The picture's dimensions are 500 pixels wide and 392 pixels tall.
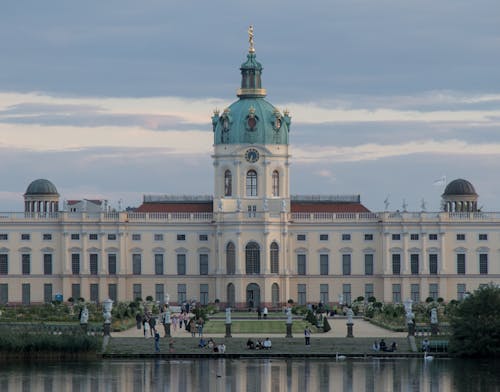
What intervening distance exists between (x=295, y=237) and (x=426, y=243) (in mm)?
10193

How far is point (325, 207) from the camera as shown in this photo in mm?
159500

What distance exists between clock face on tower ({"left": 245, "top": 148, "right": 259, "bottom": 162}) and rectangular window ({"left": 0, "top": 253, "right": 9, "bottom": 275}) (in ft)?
66.1

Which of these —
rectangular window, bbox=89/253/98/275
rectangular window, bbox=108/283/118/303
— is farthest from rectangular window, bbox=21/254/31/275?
rectangular window, bbox=108/283/118/303

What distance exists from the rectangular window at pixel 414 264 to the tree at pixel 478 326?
51.6m

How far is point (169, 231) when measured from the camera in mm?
156375

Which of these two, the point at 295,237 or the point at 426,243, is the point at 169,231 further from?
the point at 426,243

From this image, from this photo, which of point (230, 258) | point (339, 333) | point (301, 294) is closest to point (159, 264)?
point (230, 258)

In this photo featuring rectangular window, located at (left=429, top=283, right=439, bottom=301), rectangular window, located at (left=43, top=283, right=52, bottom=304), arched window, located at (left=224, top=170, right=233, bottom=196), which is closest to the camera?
rectangular window, located at (left=429, top=283, right=439, bottom=301)

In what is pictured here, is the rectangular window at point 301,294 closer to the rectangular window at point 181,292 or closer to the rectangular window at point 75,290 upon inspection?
the rectangular window at point 181,292

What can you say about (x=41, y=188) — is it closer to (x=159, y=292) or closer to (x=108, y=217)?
(x=108, y=217)

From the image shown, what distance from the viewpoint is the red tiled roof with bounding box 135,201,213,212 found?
522 feet

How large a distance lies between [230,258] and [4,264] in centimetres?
1759

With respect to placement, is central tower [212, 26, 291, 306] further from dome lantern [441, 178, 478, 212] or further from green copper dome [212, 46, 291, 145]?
dome lantern [441, 178, 478, 212]

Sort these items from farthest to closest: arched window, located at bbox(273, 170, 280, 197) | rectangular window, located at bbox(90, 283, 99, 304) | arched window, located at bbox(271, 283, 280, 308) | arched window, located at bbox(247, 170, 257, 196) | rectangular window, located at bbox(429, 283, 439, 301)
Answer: arched window, located at bbox(273, 170, 280, 197) < arched window, located at bbox(247, 170, 257, 196) < rectangular window, located at bbox(90, 283, 99, 304) < rectangular window, located at bbox(429, 283, 439, 301) < arched window, located at bbox(271, 283, 280, 308)
